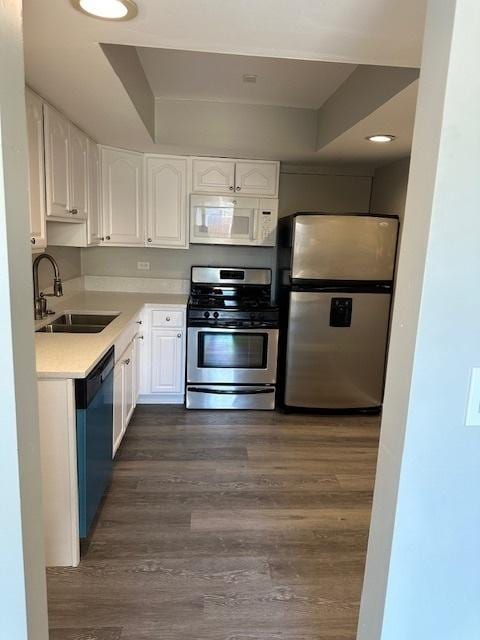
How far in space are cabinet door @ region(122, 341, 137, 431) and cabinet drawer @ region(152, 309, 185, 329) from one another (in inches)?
19.6

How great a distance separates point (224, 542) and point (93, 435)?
83 cm

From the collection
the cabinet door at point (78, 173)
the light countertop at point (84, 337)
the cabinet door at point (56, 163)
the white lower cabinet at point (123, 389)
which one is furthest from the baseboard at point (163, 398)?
the cabinet door at point (56, 163)

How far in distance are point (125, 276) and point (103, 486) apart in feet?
7.61

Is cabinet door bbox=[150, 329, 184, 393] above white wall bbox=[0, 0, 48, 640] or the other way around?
the other way around

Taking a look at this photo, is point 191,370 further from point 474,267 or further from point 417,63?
point 474,267

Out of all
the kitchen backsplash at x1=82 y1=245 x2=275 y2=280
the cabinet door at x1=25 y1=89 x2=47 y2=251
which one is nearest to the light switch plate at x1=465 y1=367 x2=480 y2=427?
the cabinet door at x1=25 y1=89 x2=47 y2=251

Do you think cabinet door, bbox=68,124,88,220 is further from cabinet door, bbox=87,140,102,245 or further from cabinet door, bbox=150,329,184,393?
cabinet door, bbox=150,329,184,393

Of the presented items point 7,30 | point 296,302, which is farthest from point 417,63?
point 296,302

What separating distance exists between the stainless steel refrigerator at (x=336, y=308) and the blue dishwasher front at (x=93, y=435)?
1.76 metres

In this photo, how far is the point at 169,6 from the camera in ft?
4.22

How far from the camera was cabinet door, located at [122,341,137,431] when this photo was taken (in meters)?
A: 2.81

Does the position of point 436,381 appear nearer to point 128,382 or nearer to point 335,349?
point 128,382

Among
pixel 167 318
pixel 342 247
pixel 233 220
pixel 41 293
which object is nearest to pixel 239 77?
pixel 233 220

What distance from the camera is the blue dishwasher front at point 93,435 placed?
71.3 inches
